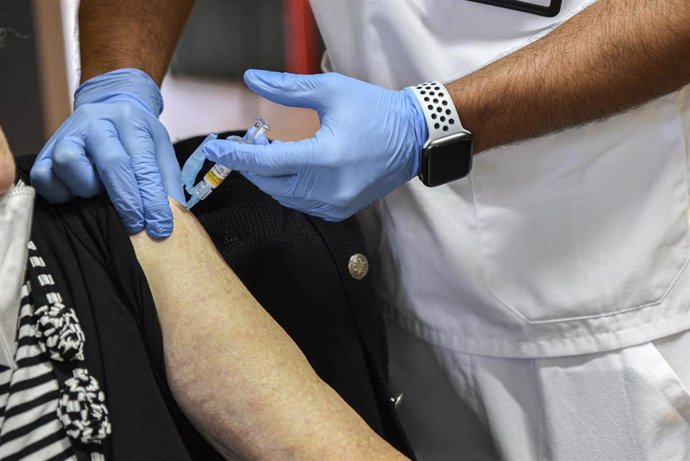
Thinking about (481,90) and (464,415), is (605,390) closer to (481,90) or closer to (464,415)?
(464,415)

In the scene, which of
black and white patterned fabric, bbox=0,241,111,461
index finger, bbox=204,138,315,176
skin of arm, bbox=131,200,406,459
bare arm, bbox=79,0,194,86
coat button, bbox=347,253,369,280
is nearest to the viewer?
black and white patterned fabric, bbox=0,241,111,461

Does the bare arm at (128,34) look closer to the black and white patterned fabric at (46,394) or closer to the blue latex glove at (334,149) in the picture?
the blue latex glove at (334,149)

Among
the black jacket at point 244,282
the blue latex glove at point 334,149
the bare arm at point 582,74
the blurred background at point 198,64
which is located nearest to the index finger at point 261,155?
the blue latex glove at point 334,149

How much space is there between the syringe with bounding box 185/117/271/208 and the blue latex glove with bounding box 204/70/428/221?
0.03 m

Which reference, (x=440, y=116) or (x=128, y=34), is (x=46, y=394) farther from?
(x=128, y=34)

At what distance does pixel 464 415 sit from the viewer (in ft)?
4.75

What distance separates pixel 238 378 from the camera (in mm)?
1024

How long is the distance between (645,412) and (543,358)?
0.17 metres

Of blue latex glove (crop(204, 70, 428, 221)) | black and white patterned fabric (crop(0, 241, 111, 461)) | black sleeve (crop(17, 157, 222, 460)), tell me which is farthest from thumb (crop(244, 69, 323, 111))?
black and white patterned fabric (crop(0, 241, 111, 461))

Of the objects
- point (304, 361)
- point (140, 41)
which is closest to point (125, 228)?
point (304, 361)

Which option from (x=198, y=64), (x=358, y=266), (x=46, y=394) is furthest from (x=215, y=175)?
(x=198, y=64)

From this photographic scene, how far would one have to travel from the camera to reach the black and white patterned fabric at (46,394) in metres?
Result: 0.89

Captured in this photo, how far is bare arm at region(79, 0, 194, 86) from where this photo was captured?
4.90ft

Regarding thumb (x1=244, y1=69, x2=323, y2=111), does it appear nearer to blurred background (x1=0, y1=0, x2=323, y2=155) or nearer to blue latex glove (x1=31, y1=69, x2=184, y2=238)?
blue latex glove (x1=31, y1=69, x2=184, y2=238)
